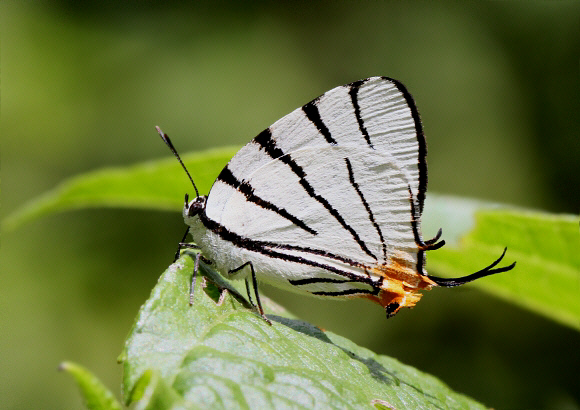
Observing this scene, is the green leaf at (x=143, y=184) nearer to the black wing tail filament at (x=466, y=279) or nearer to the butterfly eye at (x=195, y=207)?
the butterfly eye at (x=195, y=207)

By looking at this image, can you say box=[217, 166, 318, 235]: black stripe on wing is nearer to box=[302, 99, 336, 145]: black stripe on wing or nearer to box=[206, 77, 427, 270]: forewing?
box=[206, 77, 427, 270]: forewing

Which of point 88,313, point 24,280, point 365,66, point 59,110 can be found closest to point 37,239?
point 24,280

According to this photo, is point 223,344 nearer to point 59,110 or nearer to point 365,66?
point 59,110

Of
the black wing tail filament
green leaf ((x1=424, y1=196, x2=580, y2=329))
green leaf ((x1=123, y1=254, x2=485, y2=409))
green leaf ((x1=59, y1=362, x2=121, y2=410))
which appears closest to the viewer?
green leaf ((x1=59, y1=362, x2=121, y2=410))

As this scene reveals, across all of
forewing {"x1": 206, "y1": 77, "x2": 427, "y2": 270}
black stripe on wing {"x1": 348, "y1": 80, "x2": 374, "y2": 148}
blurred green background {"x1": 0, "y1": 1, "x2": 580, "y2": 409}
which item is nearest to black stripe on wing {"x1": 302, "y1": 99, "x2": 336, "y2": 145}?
forewing {"x1": 206, "y1": 77, "x2": 427, "y2": 270}

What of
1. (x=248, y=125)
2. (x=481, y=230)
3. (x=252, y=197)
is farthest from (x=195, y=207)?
(x=248, y=125)

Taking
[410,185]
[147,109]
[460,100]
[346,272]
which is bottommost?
[460,100]
